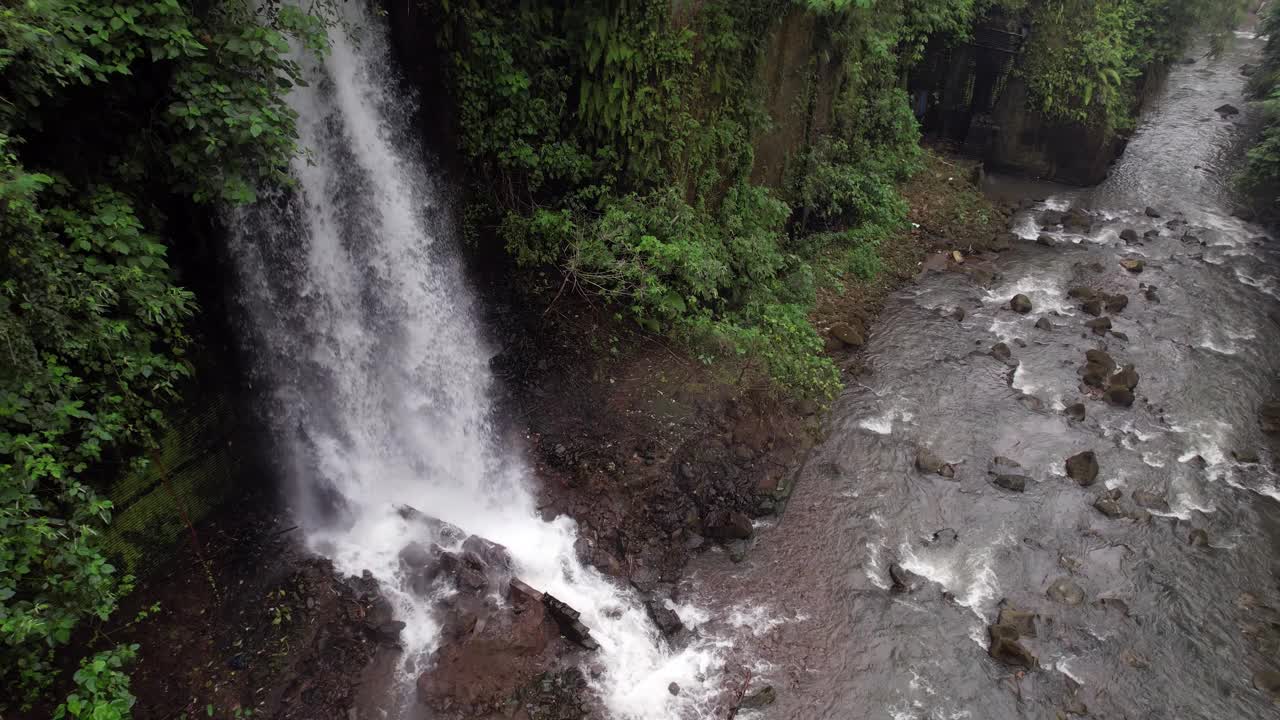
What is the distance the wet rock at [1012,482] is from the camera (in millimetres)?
11516

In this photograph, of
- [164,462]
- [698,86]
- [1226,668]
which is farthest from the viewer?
[698,86]

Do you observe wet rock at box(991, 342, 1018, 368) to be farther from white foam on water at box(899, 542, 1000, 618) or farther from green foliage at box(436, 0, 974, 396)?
white foam on water at box(899, 542, 1000, 618)

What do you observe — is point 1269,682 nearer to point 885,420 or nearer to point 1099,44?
point 885,420

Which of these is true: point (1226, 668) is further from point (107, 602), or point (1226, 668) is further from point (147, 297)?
point (147, 297)

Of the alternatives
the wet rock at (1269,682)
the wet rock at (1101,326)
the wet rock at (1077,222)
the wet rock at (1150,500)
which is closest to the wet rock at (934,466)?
the wet rock at (1150,500)

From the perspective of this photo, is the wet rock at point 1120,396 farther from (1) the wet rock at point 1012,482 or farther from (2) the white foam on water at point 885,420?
(2) the white foam on water at point 885,420

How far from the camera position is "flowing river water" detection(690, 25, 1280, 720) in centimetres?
893

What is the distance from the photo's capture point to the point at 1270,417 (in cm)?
1313

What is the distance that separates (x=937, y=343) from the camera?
584 inches

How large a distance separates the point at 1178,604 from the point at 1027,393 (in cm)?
471

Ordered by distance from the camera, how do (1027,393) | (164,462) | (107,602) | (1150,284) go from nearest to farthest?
1. (107,602)
2. (164,462)
3. (1027,393)
4. (1150,284)

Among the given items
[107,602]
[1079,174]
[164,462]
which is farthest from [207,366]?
[1079,174]

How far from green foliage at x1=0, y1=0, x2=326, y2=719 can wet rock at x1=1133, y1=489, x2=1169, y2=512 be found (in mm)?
13363

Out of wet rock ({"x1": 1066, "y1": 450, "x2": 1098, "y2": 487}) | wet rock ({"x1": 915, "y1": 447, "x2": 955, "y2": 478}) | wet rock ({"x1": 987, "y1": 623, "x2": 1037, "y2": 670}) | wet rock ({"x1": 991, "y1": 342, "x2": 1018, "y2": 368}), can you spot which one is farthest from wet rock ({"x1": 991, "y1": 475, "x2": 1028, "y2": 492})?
wet rock ({"x1": 991, "y1": 342, "x2": 1018, "y2": 368})
